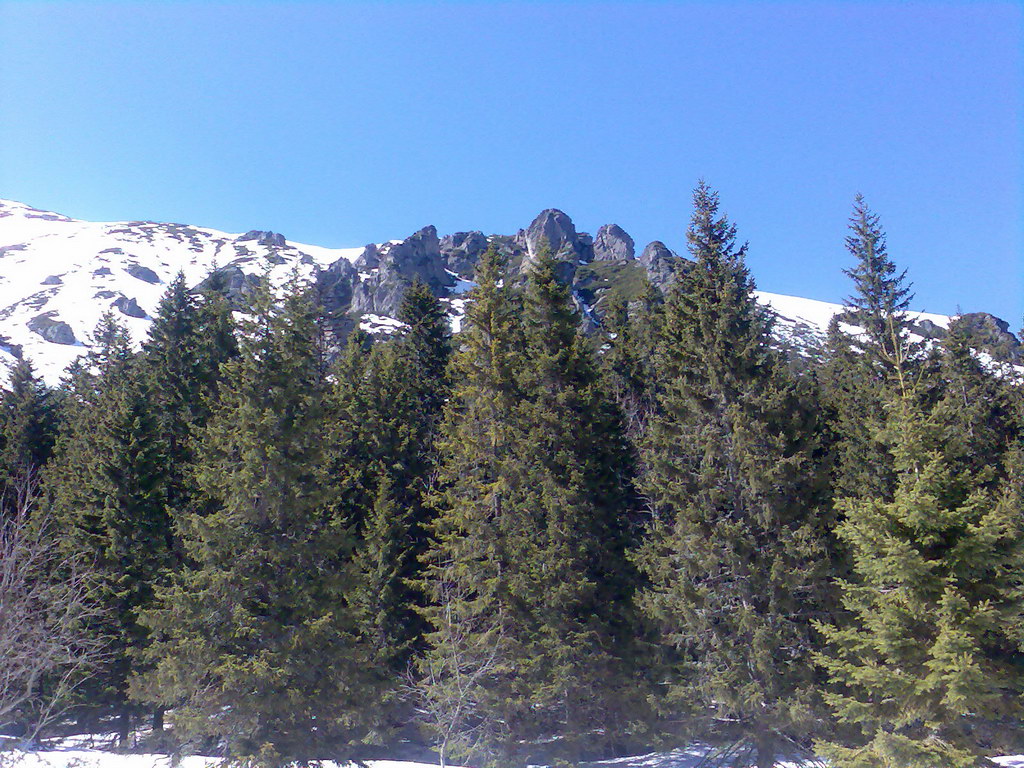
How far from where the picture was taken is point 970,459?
82.6ft

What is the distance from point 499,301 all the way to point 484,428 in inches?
172

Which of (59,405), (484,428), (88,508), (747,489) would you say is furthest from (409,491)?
(59,405)

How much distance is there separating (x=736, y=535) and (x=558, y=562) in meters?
5.03

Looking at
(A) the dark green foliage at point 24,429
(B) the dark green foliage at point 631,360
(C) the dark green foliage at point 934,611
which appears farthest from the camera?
(A) the dark green foliage at point 24,429

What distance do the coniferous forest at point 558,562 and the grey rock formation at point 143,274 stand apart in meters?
141

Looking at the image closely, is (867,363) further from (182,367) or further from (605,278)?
(605,278)

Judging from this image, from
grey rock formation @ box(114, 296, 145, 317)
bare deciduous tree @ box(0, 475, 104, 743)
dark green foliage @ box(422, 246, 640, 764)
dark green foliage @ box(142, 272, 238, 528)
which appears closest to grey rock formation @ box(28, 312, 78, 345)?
grey rock formation @ box(114, 296, 145, 317)

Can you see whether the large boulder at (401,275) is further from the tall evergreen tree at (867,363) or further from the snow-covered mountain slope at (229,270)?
the tall evergreen tree at (867,363)

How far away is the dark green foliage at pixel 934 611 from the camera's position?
12672 mm

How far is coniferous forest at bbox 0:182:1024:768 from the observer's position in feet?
45.3

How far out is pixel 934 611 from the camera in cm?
1299

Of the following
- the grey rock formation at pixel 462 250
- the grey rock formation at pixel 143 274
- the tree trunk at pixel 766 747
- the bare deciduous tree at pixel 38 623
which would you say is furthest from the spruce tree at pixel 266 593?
the grey rock formation at pixel 143 274

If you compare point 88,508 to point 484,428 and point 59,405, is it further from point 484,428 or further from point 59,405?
point 59,405

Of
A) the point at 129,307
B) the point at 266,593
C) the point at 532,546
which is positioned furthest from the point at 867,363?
the point at 129,307
